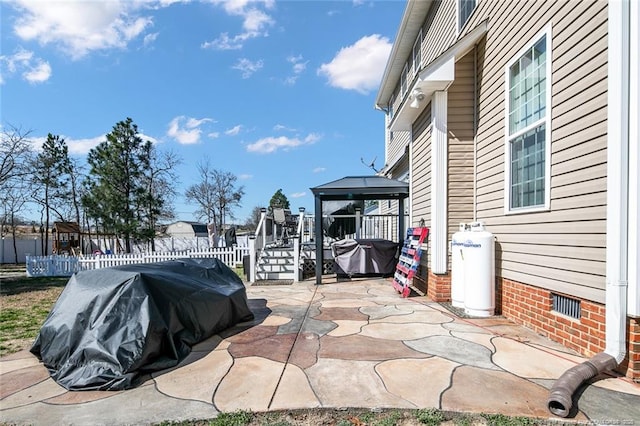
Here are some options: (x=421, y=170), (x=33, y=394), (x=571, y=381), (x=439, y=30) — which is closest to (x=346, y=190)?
(x=421, y=170)

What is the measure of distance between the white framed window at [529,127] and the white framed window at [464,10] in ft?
6.54

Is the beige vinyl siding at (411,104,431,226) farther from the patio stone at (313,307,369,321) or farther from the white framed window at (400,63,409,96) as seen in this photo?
the white framed window at (400,63,409,96)

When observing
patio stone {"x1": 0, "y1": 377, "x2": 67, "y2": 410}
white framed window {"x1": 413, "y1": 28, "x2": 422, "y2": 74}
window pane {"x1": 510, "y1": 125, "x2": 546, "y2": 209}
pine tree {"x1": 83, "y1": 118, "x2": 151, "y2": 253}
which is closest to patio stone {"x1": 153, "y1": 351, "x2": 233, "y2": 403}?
patio stone {"x1": 0, "y1": 377, "x2": 67, "y2": 410}

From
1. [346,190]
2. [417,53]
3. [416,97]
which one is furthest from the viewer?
[417,53]

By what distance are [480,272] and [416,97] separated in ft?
9.89

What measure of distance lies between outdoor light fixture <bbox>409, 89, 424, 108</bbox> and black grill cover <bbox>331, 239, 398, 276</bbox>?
383cm

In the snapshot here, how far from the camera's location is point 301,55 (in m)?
10.6

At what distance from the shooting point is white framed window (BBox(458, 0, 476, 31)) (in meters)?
5.64

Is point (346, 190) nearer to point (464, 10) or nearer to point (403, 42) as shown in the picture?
point (464, 10)

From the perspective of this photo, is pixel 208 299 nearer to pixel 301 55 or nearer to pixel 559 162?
pixel 559 162

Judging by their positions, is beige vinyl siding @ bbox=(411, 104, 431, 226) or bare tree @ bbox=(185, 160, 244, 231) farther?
bare tree @ bbox=(185, 160, 244, 231)

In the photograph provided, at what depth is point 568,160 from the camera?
3250mm

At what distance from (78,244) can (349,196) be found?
20986mm

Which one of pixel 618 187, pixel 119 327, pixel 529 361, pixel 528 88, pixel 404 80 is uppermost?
pixel 404 80
